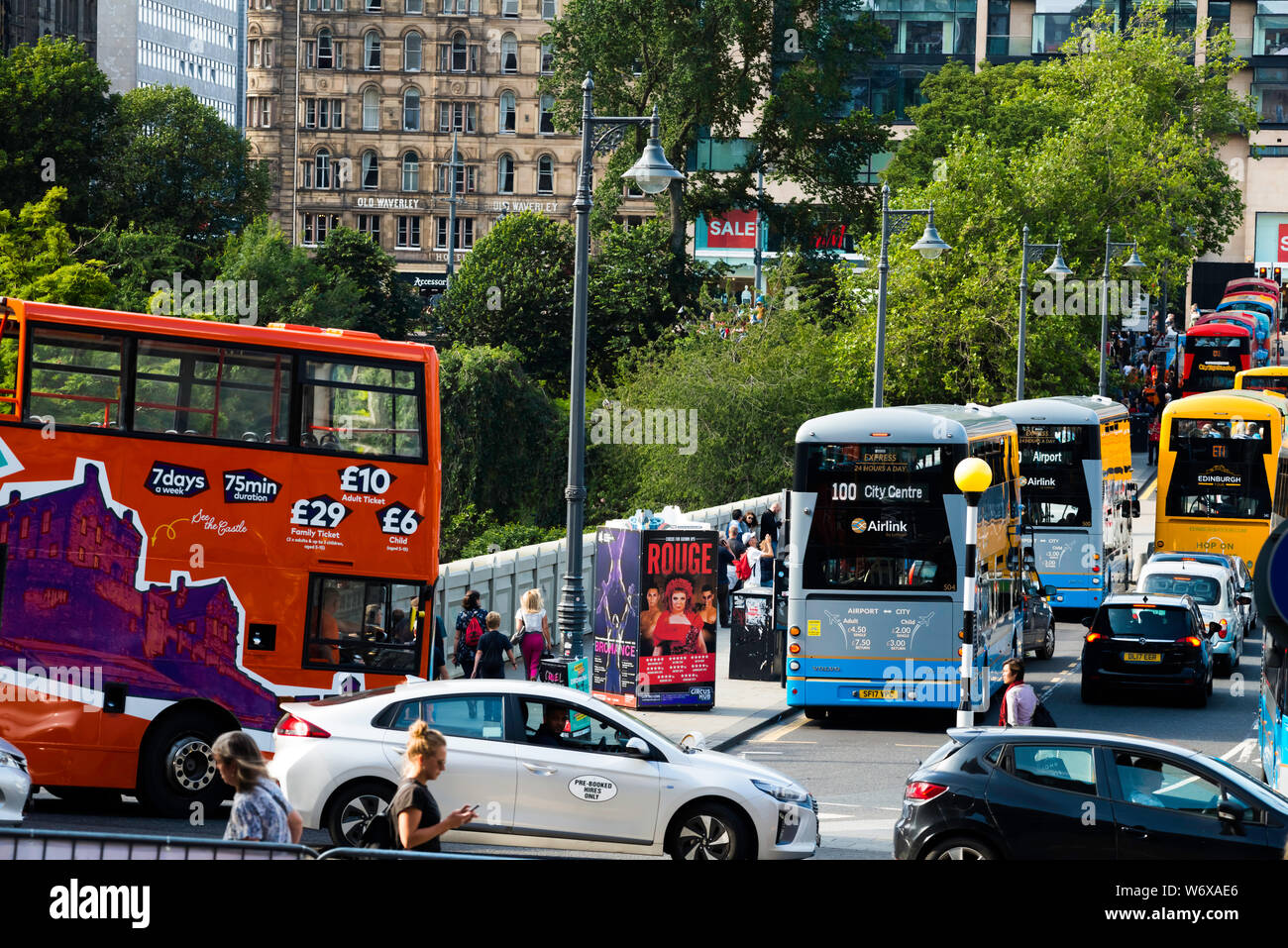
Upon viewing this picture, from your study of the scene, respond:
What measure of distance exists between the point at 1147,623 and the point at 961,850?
12422 mm

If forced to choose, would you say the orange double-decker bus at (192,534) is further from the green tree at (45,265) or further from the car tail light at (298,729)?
the green tree at (45,265)

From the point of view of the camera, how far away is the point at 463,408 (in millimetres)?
51406

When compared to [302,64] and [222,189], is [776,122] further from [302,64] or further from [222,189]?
[302,64]

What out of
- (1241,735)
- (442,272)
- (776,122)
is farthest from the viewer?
(442,272)

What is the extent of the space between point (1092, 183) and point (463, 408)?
2277 centimetres

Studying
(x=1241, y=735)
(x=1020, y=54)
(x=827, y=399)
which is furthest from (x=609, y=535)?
(x=1020, y=54)

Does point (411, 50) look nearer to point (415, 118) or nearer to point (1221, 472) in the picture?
point (415, 118)

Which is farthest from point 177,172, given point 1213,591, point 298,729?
point 298,729

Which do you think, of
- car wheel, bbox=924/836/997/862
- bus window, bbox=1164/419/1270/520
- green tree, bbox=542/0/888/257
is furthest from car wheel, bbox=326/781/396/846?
green tree, bbox=542/0/888/257

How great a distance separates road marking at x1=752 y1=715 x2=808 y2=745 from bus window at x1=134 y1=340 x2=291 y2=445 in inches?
297

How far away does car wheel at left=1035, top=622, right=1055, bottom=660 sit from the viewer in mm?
27953

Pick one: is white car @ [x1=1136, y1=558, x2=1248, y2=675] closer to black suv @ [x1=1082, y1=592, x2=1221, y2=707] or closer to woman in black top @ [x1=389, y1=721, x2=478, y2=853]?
black suv @ [x1=1082, y1=592, x2=1221, y2=707]

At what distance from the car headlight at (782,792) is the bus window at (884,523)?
776 centimetres

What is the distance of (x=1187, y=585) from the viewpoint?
92.1 feet
